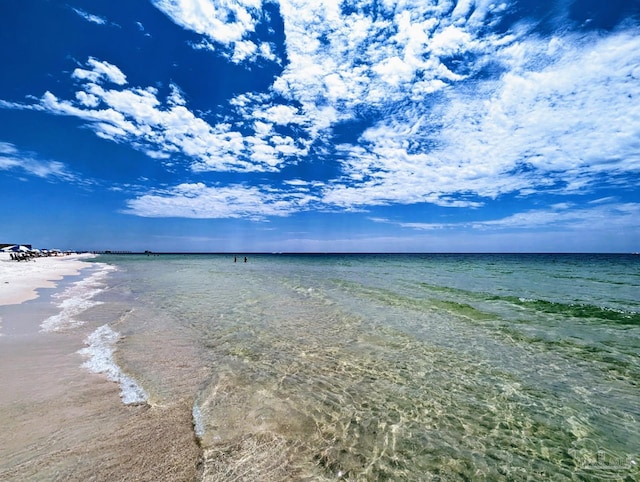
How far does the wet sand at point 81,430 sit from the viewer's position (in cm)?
411

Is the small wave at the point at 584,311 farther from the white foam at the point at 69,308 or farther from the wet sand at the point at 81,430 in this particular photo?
the white foam at the point at 69,308

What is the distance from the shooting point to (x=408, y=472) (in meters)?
4.55

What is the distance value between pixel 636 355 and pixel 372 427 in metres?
10.2

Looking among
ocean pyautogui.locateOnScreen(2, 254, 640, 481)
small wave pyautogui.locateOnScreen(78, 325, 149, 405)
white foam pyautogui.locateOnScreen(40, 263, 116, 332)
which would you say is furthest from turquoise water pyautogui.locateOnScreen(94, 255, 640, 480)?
white foam pyautogui.locateOnScreen(40, 263, 116, 332)

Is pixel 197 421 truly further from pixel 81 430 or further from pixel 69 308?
pixel 69 308

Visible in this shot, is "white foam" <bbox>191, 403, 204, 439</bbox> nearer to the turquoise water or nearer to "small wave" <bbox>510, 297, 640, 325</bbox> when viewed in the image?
the turquoise water

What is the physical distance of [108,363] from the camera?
26.5 feet

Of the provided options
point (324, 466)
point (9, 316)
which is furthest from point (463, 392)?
point (9, 316)

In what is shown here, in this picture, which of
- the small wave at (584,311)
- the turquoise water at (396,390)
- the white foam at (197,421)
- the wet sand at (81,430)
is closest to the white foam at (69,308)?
the turquoise water at (396,390)

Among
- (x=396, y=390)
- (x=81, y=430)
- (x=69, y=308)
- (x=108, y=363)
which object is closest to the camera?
(x=81, y=430)

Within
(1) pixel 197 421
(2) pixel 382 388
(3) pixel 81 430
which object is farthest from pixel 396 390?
(3) pixel 81 430

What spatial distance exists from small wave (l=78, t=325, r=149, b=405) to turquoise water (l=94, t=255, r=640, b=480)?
0.70 feet

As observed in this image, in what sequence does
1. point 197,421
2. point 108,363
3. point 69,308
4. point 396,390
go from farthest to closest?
point 69,308 < point 108,363 < point 396,390 < point 197,421

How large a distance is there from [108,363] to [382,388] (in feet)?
23.2
